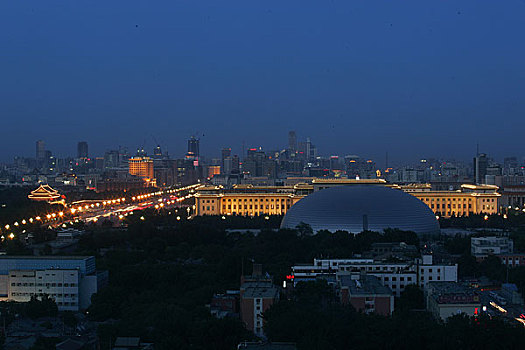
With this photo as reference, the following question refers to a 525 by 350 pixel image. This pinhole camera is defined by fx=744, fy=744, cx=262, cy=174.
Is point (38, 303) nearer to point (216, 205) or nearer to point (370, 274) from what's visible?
point (370, 274)

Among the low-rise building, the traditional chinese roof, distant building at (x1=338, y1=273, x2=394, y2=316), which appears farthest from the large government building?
the low-rise building

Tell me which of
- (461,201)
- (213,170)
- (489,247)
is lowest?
(489,247)

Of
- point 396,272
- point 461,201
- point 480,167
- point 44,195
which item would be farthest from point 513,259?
point 480,167

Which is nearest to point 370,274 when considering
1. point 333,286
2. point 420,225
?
point 333,286

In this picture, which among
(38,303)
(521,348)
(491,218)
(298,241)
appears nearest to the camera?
(521,348)

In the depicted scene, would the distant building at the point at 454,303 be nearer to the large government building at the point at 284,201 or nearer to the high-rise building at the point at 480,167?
the large government building at the point at 284,201

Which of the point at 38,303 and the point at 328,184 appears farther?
the point at 328,184

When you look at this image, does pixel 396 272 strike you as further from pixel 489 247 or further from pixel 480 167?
pixel 480 167
